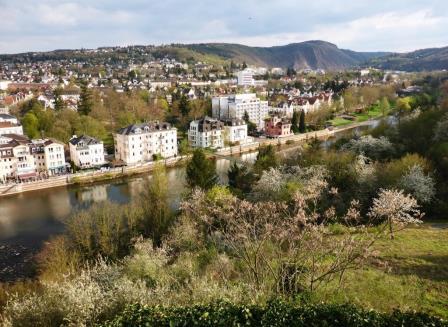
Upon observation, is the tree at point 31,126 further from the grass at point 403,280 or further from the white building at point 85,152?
the grass at point 403,280

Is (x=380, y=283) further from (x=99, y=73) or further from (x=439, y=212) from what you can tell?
(x=99, y=73)

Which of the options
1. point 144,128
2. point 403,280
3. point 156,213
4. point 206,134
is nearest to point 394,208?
point 403,280

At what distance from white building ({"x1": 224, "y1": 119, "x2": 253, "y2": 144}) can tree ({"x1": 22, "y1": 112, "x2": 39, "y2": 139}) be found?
21615 mm

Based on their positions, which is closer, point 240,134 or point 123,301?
point 123,301

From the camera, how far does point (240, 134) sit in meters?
47.2

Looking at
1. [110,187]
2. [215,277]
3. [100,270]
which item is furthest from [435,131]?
[110,187]

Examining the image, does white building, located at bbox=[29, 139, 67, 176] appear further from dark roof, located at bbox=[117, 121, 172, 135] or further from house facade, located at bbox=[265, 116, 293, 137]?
house facade, located at bbox=[265, 116, 293, 137]

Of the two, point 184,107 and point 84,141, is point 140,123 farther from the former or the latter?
point 184,107

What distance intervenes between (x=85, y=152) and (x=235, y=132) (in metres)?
19.1

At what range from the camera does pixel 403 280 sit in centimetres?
975

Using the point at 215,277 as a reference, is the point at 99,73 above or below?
above

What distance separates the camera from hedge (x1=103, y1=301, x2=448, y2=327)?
6.11 metres

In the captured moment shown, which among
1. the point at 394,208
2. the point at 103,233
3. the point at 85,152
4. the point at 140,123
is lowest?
the point at 103,233

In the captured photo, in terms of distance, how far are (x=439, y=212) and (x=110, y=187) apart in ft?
78.9
